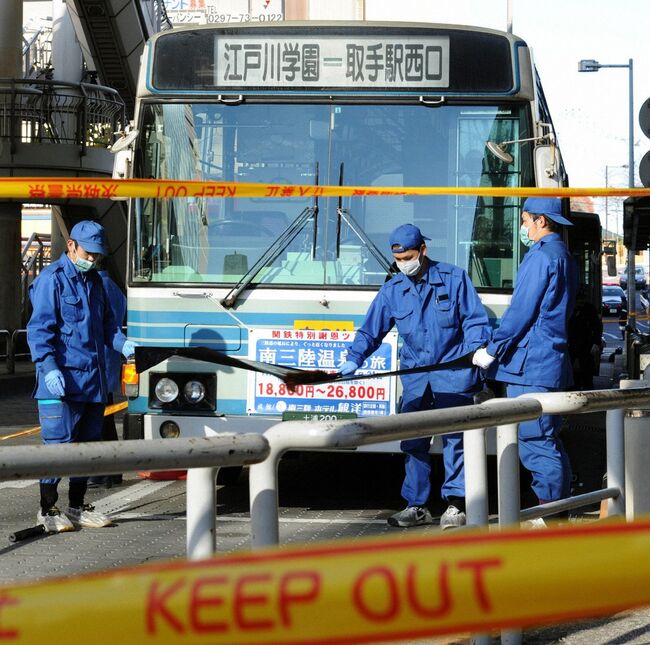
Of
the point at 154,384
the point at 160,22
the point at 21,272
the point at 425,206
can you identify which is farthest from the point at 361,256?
the point at 160,22

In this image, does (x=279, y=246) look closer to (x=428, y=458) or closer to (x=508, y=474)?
(x=428, y=458)

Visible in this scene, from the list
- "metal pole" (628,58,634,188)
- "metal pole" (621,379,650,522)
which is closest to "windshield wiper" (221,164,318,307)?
"metal pole" (621,379,650,522)

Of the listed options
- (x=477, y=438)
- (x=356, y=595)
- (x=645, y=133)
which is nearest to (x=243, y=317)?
(x=477, y=438)

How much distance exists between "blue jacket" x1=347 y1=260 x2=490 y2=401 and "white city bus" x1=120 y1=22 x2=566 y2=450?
0.40 meters

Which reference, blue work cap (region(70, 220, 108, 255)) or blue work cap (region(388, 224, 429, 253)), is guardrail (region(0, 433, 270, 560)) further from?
blue work cap (region(70, 220, 108, 255))

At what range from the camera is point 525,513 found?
15.9 feet

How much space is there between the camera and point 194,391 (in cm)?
759

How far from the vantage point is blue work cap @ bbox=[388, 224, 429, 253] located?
23.1 feet

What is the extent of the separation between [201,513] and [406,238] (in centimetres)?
406

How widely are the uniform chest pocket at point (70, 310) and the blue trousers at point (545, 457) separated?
264cm

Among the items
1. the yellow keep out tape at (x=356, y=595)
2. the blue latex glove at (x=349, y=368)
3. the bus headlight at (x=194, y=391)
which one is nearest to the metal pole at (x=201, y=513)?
the yellow keep out tape at (x=356, y=595)

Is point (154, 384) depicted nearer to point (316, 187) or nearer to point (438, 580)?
point (316, 187)

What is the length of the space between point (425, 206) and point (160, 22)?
71.0 ft

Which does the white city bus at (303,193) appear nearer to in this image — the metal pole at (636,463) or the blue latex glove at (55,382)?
the blue latex glove at (55,382)
